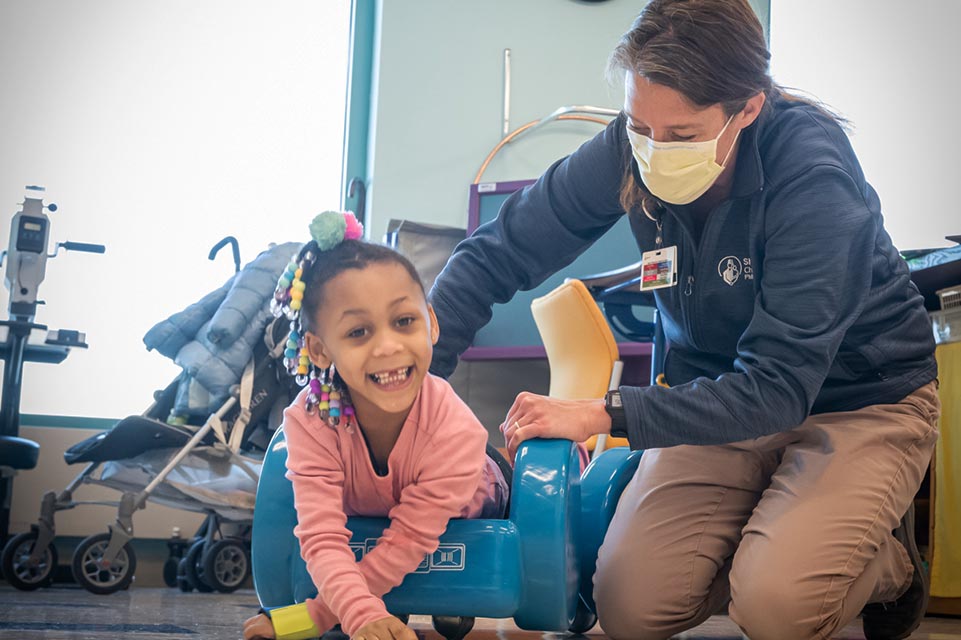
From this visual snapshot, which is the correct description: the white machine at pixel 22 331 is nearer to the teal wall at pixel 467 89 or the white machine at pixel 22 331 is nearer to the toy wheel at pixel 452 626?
the teal wall at pixel 467 89

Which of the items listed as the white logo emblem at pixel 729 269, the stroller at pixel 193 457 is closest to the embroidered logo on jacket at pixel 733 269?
the white logo emblem at pixel 729 269

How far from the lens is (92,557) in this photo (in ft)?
8.75

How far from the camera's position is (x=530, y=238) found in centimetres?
168

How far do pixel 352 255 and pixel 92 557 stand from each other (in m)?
1.79

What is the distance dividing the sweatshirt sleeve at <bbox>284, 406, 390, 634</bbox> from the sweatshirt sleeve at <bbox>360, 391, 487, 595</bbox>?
1.4 inches

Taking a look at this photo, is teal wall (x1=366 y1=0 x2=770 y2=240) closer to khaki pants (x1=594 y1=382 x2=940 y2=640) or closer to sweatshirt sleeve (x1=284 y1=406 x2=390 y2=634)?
khaki pants (x1=594 y1=382 x2=940 y2=640)

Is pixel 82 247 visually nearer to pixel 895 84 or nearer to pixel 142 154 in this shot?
pixel 142 154

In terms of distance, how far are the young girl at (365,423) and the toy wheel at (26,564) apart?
1758 mm

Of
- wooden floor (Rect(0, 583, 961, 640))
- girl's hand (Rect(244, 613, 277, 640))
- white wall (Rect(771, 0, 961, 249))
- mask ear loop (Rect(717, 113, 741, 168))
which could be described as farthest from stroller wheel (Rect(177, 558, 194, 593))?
white wall (Rect(771, 0, 961, 249))

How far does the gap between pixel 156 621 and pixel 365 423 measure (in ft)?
2.45

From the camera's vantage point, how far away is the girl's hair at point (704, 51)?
1339 mm

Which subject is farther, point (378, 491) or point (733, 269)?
point (733, 269)

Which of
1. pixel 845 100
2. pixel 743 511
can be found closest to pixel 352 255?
pixel 743 511

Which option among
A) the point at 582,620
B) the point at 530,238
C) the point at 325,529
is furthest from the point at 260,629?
the point at 530,238
